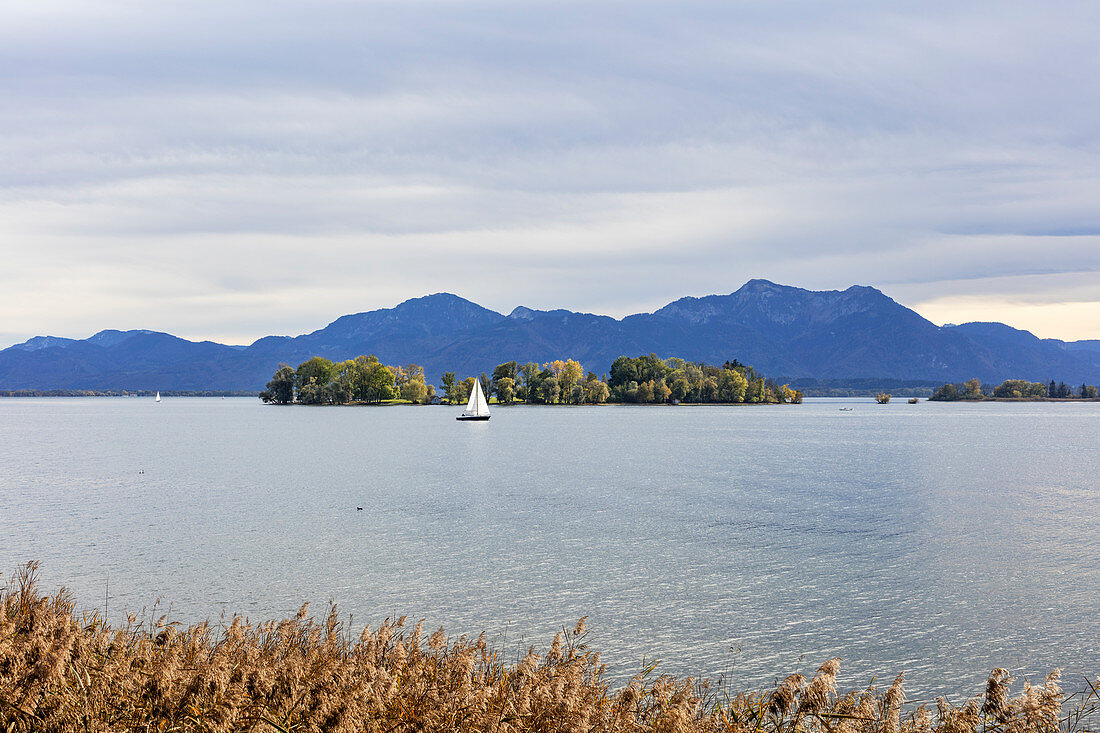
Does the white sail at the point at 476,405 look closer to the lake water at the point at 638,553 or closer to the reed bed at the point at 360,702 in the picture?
the lake water at the point at 638,553

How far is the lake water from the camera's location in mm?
19672

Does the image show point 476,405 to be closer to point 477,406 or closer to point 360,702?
point 477,406

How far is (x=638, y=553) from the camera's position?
30.5 metres

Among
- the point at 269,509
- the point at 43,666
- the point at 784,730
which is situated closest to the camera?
the point at 43,666

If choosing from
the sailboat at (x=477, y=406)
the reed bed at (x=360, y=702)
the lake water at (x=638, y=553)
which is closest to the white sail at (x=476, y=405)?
the sailboat at (x=477, y=406)

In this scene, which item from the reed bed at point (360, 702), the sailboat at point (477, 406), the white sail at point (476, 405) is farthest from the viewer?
the white sail at point (476, 405)

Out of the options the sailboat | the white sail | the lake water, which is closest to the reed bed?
the lake water

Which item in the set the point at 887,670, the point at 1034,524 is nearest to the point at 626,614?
the point at 887,670

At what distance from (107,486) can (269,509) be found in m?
16.2

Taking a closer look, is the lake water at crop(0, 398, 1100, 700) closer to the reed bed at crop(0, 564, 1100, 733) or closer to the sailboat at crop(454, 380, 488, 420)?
the reed bed at crop(0, 564, 1100, 733)

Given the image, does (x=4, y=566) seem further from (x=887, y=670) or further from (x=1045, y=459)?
(x=1045, y=459)

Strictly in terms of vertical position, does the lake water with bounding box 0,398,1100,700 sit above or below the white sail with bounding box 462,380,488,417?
below

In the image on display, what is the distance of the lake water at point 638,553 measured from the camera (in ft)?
64.5

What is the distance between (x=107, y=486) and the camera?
51.4 meters
